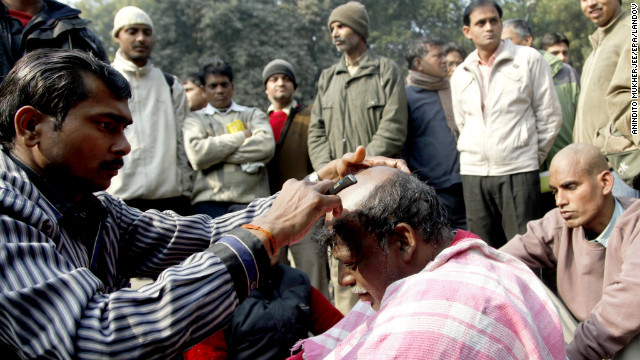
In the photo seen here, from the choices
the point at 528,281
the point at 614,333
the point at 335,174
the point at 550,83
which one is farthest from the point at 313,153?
the point at 528,281

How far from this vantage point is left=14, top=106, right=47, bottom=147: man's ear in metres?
1.88

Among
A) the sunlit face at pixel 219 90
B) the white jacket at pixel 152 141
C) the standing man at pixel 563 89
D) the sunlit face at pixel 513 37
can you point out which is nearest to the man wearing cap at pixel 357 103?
the sunlit face at pixel 219 90

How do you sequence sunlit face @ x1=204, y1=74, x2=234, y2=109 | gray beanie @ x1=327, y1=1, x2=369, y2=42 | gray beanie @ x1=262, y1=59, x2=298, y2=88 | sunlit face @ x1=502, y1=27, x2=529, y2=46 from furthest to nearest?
sunlit face @ x1=502, y1=27, x2=529, y2=46 → gray beanie @ x1=262, y1=59, x2=298, y2=88 → sunlit face @ x1=204, y1=74, x2=234, y2=109 → gray beanie @ x1=327, y1=1, x2=369, y2=42

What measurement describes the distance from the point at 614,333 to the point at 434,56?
3750 mm

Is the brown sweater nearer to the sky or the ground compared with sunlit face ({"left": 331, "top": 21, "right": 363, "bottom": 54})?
nearer to the ground

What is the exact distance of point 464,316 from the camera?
1779 millimetres

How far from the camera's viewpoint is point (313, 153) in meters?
5.60

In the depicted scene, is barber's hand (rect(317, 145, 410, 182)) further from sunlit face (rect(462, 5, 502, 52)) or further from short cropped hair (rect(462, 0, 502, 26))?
short cropped hair (rect(462, 0, 502, 26))

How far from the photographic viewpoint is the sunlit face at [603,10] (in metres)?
4.58

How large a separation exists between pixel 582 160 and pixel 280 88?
341 cm

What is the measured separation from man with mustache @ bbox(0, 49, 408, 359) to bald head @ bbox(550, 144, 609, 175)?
1964 millimetres

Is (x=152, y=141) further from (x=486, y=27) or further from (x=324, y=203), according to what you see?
(x=324, y=203)

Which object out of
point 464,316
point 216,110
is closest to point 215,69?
point 216,110

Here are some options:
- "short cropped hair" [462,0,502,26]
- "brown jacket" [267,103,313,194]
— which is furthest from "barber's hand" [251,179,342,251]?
"short cropped hair" [462,0,502,26]
